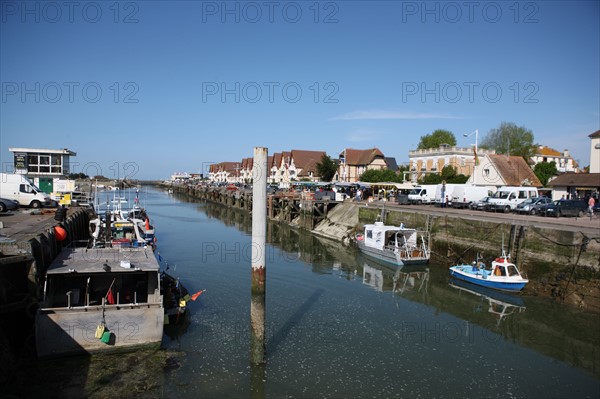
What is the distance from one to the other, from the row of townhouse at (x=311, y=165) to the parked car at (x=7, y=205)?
34638 mm

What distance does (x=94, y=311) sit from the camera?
38.1 feet

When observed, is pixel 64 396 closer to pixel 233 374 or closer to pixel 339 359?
pixel 233 374

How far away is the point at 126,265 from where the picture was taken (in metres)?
13.2

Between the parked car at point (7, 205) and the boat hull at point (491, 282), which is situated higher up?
the parked car at point (7, 205)

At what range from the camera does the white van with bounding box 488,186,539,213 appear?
35250 mm

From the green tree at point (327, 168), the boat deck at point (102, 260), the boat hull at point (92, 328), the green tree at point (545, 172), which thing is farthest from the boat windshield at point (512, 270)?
the green tree at point (327, 168)

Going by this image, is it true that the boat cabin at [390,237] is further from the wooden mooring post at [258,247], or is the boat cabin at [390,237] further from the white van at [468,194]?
the wooden mooring post at [258,247]

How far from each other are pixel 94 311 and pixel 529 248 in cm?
2038

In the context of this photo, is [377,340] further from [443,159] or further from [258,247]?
[443,159]

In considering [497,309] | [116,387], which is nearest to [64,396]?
[116,387]

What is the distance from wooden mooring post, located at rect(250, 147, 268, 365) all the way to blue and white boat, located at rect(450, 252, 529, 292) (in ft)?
44.1

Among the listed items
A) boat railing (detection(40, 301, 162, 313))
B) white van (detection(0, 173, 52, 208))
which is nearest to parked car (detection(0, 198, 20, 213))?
white van (detection(0, 173, 52, 208))

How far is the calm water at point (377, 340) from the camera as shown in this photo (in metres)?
11.4

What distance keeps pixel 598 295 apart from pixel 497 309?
4117mm
